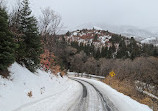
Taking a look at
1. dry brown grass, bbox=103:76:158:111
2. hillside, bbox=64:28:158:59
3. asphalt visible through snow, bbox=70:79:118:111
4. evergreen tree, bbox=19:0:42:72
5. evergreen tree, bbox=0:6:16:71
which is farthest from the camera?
hillside, bbox=64:28:158:59

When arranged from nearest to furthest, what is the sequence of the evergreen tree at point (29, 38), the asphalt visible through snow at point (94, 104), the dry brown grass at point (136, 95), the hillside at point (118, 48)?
the asphalt visible through snow at point (94, 104), the dry brown grass at point (136, 95), the evergreen tree at point (29, 38), the hillside at point (118, 48)

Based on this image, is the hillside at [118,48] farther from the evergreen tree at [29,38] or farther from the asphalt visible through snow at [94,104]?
the evergreen tree at [29,38]

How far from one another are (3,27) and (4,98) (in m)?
3.57

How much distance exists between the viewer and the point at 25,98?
5.33 metres

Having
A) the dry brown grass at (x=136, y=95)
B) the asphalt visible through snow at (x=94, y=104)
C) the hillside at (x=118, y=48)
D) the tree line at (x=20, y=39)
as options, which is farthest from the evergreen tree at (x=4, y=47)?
the hillside at (x=118, y=48)

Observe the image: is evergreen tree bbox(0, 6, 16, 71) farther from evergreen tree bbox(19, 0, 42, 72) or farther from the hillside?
the hillside

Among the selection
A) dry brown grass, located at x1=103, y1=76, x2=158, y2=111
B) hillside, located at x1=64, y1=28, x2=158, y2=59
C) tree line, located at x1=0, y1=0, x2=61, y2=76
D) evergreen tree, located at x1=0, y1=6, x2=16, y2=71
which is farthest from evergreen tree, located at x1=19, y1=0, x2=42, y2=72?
hillside, located at x1=64, y1=28, x2=158, y2=59

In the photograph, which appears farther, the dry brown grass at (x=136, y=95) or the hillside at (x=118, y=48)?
the hillside at (x=118, y=48)

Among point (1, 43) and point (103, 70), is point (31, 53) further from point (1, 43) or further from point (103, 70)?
point (103, 70)

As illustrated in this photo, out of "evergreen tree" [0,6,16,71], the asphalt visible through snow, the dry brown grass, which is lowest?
the dry brown grass

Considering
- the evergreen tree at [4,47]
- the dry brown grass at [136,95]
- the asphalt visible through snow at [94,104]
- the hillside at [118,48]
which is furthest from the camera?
the hillside at [118,48]

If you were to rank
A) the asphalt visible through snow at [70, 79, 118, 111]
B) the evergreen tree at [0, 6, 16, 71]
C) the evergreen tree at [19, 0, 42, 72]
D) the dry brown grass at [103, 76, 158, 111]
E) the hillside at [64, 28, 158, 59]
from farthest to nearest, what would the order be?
the hillside at [64, 28, 158, 59] → the evergreen tree at [19, 0, 42, 72] → the dry brown grass at [103, 76, 158, 111] → the evergreen tree at [0, 6, 16, 71] → the asphalt visible through snow at [70, 79, 118, 111]

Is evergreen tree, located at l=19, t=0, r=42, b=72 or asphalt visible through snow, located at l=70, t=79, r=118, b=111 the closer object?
asphalt visible through snow, located at l=70, t=79, r=118, b=111

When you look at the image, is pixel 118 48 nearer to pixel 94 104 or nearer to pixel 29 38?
pixel 29 38
